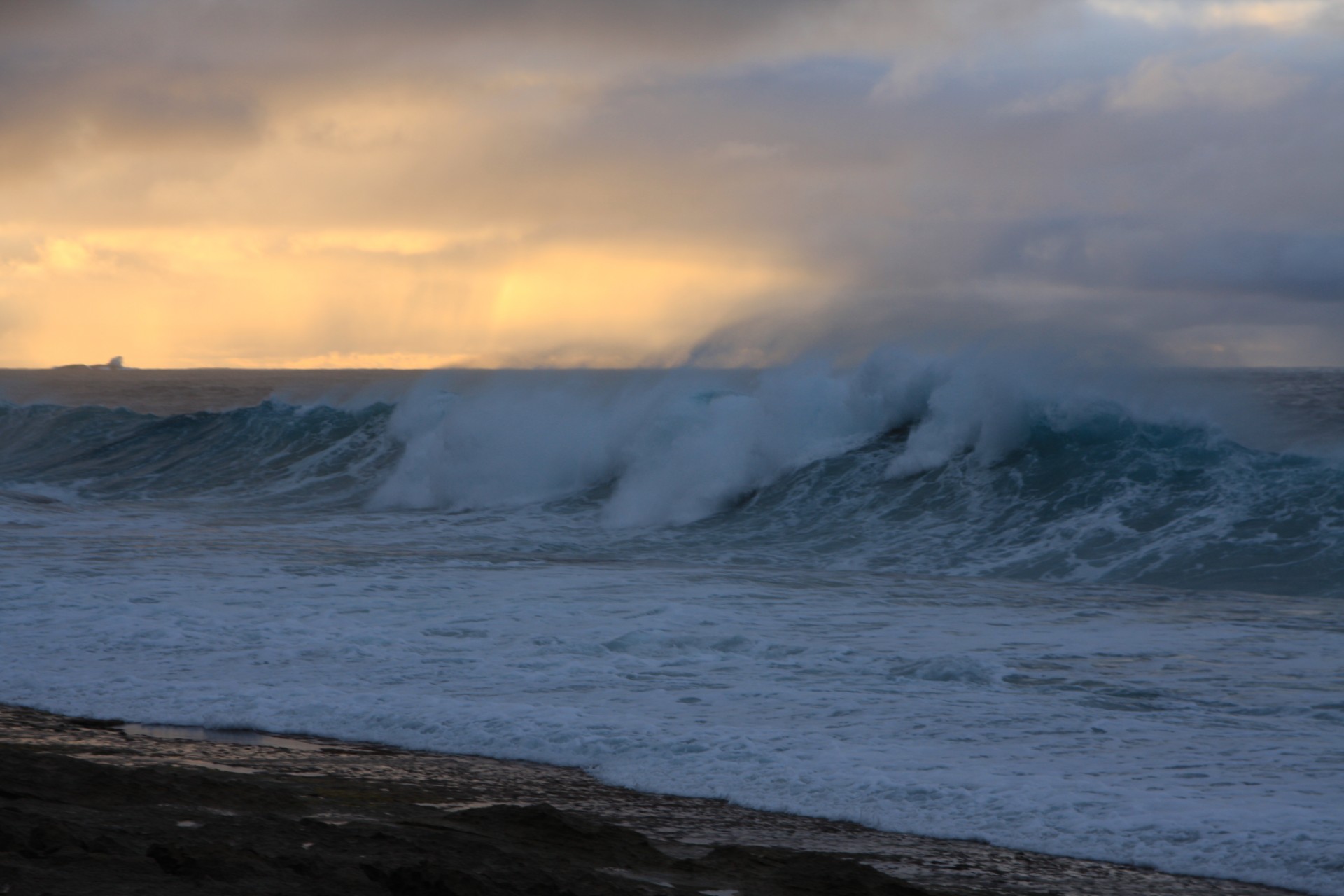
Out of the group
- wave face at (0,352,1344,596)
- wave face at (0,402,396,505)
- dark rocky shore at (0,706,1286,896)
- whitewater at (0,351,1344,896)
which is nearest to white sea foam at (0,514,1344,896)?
whitewater at (0,351,1344,896)

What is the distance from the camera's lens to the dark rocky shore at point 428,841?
2.90 metres

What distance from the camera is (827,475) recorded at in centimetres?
1531

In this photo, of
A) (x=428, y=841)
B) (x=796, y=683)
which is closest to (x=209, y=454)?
(x=796, y=683)

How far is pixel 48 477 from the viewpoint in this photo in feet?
71.5

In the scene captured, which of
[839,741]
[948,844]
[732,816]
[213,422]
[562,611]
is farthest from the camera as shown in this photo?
[213,422]

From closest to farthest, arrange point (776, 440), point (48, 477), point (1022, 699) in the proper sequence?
point (1022, 699), point (776, 440), point (48, 477)

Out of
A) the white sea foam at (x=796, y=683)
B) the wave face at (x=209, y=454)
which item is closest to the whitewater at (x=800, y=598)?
the white sea foam at (x=796, y=683)

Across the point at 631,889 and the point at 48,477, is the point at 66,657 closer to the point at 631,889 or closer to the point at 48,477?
the point at 631,889

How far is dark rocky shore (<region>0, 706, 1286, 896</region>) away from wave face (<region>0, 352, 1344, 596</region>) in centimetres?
687

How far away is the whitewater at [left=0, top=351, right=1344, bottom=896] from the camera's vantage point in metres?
4.61

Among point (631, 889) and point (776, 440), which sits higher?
point (776, 440)

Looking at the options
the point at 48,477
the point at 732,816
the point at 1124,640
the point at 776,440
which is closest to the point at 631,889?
the point at 732,816

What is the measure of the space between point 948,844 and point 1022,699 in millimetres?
1922

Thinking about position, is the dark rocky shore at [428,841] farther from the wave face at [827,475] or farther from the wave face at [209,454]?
the wave face at [209,454]
